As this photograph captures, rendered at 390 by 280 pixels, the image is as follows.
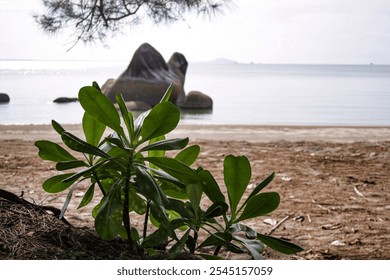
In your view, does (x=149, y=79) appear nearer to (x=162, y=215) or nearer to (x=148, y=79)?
(x=148, y=79)

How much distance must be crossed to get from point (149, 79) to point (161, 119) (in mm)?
4391

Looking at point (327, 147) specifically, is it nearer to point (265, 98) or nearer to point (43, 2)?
point (43, 2)

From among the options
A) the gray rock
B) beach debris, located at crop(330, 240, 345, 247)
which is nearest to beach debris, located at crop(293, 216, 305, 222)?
beach debris, located at crop(330, 240, 345, 247)

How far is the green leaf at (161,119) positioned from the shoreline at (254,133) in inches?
85.3

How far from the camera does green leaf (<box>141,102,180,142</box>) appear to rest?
0.51 m

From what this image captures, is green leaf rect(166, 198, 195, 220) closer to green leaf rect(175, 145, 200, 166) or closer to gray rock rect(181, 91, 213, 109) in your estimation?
green leaf rect(175, 145, 200, 166)

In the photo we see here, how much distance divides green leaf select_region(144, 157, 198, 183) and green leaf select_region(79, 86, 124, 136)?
0.05m

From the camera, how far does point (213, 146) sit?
96.2 inches

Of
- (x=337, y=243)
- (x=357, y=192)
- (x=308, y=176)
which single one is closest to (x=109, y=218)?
(x=337, y=243)

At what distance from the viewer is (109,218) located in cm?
50

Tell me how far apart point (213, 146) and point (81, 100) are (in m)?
1.95

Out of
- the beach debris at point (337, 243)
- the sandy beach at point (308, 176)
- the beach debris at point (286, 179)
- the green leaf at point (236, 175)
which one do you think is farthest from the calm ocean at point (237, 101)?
the green leaf at point (236, 175)

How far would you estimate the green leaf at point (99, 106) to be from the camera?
0.51m
